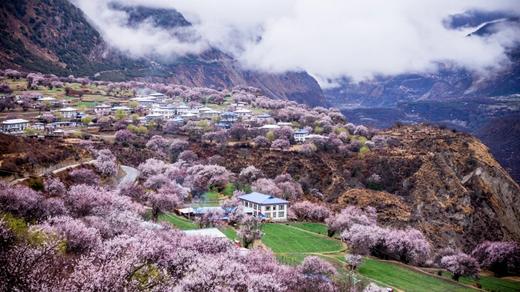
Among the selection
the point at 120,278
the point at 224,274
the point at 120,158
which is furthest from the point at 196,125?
the point at 120,278

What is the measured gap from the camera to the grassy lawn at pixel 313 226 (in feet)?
174

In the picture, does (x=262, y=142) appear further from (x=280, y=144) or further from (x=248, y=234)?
(x=248, y=234)

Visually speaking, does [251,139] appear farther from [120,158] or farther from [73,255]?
[73,255]

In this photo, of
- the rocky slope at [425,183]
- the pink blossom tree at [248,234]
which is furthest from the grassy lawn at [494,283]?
the pink blossom tree at [248,234]

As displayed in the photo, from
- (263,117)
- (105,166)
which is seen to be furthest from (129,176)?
(263,117)

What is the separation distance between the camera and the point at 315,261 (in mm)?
32438

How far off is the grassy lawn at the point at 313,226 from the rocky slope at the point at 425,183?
30.9ft

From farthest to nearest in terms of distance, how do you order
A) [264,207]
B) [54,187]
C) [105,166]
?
[264,207]
[105,166]
[54,187]

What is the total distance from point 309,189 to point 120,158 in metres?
28.5

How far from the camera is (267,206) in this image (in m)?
55.7

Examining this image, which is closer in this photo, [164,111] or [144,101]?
[164,111]

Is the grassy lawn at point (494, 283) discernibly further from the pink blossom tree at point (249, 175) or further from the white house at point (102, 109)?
the white house at point (102, 109)

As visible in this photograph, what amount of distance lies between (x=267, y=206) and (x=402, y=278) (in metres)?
19.4

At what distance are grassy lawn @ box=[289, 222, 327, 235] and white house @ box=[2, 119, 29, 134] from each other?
5098cm
